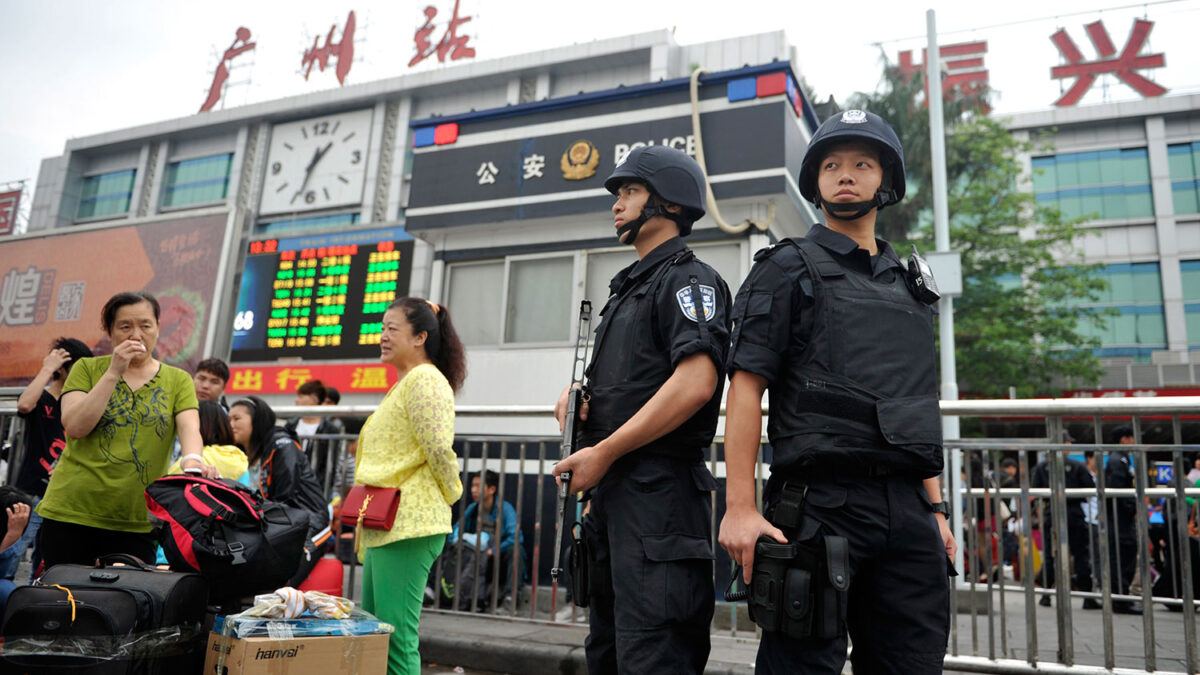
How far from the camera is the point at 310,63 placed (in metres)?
28.1

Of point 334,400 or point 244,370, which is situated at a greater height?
point 244,370

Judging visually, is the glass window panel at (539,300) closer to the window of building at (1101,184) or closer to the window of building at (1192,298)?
the window of building at (1101,184)

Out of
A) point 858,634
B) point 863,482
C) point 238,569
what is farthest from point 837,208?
point 238,569

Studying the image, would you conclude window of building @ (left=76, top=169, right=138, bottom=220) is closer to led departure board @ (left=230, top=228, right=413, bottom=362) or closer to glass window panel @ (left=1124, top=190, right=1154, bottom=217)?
led departure board @ (left=230, top=228, right=413, bottom=362)

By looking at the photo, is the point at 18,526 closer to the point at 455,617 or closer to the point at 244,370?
the point at 455,617

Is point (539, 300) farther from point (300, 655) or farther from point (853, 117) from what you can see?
point (853, 117)

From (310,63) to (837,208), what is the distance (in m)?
29.5

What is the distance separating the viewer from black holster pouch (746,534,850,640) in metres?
1.89

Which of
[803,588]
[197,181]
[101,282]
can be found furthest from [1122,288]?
[197,181]

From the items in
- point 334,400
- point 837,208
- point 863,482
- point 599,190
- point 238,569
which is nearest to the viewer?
point 863,482

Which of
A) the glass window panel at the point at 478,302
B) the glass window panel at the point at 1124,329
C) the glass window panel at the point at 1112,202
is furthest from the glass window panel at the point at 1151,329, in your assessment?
the glass window panel at the point at 478,302

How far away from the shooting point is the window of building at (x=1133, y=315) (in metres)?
27.8

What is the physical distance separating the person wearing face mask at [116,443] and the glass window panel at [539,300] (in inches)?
229

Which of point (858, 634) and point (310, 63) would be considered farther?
point (310, 63)
